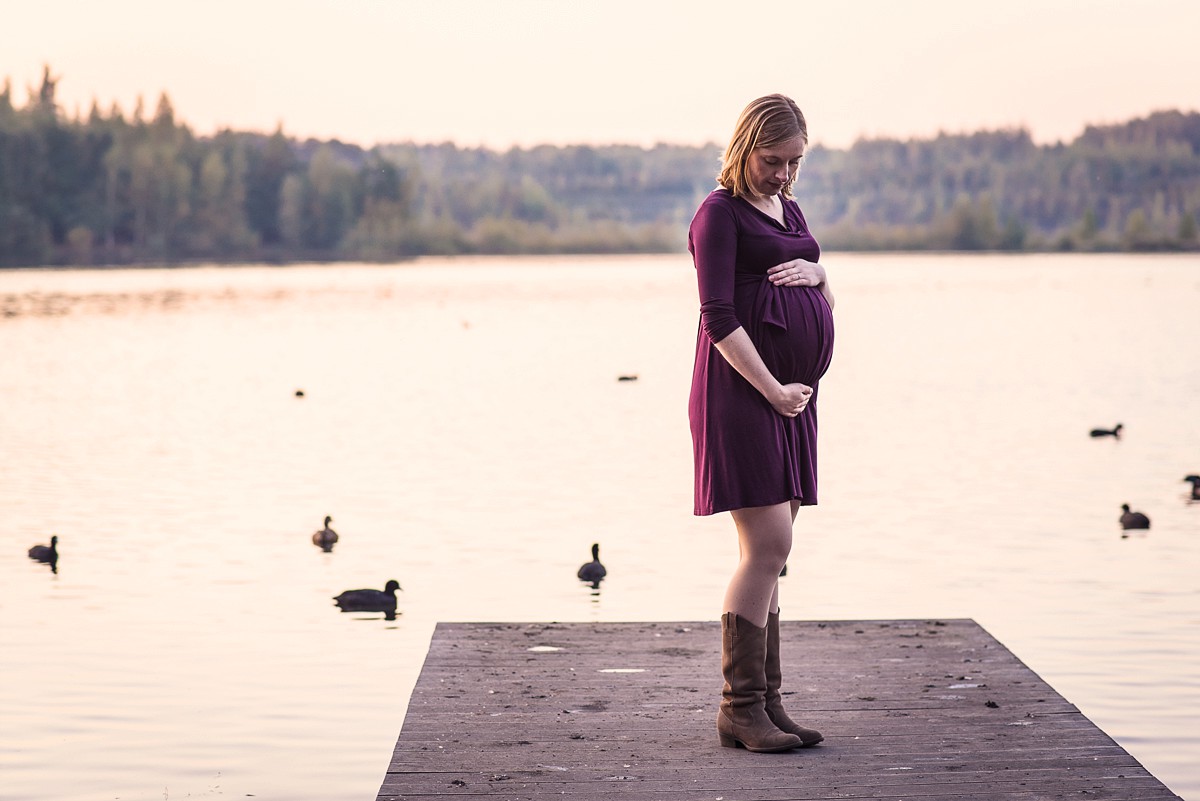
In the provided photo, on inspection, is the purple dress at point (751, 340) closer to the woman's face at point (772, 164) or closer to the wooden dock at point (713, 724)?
the woman's face at point (772, 164)

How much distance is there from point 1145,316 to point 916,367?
31.9 meters

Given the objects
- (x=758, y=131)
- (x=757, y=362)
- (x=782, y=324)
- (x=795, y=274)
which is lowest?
(x=757, y=362)

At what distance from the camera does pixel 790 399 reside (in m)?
6.49

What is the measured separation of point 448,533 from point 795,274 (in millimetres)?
11824

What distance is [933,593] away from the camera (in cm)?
1441

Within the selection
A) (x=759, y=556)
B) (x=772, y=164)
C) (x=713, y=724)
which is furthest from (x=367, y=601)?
(x=772, y=164)

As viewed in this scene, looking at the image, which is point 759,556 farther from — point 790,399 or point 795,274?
point 795,274

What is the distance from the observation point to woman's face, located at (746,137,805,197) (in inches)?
251

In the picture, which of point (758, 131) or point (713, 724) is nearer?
point (758, 131)

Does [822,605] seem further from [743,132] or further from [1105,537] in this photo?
[743,132]

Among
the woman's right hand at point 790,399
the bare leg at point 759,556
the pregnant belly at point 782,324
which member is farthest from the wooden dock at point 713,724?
the pregnant belly at point 782,324

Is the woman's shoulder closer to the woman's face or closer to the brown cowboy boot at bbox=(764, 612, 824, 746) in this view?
the woman's face

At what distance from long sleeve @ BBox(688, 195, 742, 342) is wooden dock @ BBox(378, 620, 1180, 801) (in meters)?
1.75

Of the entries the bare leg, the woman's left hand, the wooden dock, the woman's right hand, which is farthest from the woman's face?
the wooden dock
